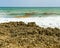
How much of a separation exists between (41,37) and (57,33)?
78 cm

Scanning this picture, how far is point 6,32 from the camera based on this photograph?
4.70 meters

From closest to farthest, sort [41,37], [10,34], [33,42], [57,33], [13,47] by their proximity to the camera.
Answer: [13,47], [33,42], [41,37], [10,34], [57,33]

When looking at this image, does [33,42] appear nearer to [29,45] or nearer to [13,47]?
[29,45]

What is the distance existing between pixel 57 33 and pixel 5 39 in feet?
4.91

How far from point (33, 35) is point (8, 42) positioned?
2.56 ft

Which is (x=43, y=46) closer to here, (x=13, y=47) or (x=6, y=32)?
(x=13, y=47)

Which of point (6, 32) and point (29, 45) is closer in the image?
point (29, 45)

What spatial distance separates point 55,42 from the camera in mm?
4051

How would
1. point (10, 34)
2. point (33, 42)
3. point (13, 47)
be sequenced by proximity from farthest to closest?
point (10, 34) → point (33, 42) → point (13, 47)

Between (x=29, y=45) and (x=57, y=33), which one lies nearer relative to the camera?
(x=29, y=45)

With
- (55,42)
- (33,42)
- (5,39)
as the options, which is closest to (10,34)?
(5,39)

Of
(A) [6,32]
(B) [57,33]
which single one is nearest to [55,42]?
(B) [57,33]

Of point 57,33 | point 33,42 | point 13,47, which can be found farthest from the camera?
point 57,33

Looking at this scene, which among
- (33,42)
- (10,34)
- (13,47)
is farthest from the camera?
(10,34)
